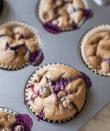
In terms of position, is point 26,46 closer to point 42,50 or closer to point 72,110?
point 42,50

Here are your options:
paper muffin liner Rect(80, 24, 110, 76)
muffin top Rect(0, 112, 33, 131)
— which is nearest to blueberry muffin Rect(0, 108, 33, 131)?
muffin top Rect(0, 112, 33, 131)

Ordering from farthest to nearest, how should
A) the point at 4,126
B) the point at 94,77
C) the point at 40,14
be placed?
1. the point at 40,14
2. the point at 94,77
3. the point at 4,126

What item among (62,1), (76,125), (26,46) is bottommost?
(76,125)

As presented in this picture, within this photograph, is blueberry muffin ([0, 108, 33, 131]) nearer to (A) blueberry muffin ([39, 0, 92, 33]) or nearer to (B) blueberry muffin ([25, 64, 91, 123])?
(B) blueberry muffin ([25, 64, 91, 123])

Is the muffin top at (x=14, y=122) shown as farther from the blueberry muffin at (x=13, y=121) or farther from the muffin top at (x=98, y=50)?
the muffin top at (x=98, y=50)

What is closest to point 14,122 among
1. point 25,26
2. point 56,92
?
point 56,92

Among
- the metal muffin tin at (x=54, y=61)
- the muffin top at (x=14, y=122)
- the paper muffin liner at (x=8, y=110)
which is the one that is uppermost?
the metal muffin tin at (x=54, y=61)

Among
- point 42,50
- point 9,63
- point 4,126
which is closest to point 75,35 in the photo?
point 42,50

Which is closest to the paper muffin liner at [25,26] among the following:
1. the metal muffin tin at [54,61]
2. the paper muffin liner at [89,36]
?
the metal muffin tin at [54,61]
